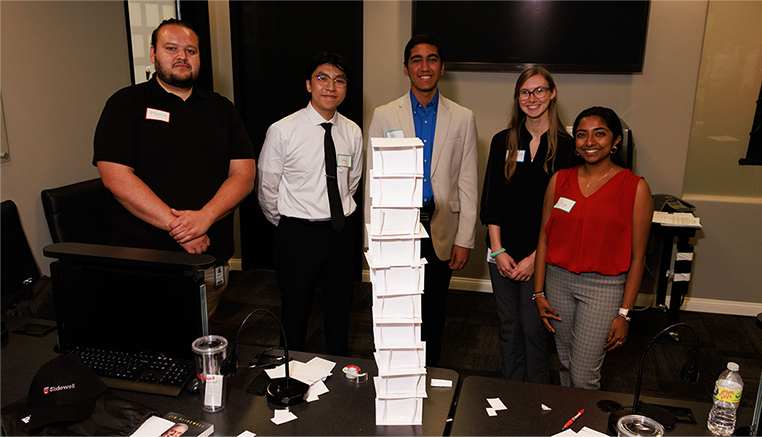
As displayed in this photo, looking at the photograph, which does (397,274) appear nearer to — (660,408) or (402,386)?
(402,386)

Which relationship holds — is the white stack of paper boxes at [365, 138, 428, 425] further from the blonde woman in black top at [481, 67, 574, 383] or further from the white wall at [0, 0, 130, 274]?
the white wall at [0, 0, 130, 274]

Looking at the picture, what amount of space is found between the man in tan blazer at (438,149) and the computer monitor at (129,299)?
49.7 inches

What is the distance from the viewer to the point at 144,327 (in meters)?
1.55

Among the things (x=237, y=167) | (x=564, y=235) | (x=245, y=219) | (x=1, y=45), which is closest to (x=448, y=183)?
(x=564, y=235)

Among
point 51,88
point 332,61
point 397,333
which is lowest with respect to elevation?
point 397,333

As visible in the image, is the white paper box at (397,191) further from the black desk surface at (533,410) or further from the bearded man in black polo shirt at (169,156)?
the bearded man in black polo shirt at (169,156)

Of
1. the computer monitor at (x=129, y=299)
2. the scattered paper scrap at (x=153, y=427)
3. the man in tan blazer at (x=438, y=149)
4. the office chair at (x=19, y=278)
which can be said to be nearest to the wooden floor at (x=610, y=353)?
the man in tan blazer at (x=438, y=149)

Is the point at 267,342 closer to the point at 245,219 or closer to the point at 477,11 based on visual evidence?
the point at 245,219

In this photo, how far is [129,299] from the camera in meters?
1.54

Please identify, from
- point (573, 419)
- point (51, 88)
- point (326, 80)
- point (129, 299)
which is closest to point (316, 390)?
point (129, 299)

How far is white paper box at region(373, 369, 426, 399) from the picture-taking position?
139 centimetres

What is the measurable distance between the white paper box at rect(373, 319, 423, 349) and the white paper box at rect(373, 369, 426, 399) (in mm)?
82

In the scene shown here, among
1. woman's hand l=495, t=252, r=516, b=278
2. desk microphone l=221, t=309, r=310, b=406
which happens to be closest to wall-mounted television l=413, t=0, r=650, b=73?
woman's hand l=495, t=252, r=516, b=278

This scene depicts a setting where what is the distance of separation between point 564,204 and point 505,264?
0.39 metres
